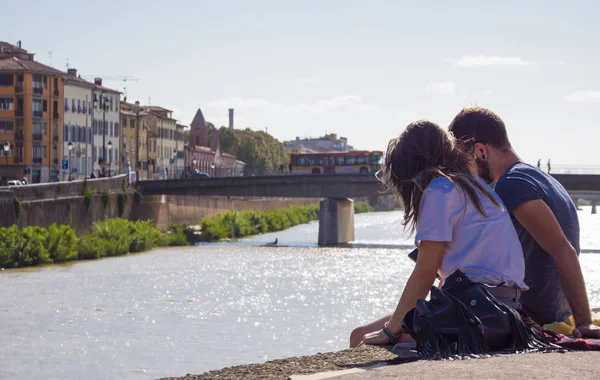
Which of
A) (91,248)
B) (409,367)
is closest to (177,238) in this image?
(91,248)

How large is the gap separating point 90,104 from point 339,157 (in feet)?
69.2


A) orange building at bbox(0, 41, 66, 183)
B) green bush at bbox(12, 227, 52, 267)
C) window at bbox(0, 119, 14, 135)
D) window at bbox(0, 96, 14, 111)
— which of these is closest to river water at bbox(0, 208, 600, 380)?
green bush at bbox(12, 227, 52, 267)

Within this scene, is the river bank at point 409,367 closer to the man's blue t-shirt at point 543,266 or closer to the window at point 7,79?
the man's blue t-shirt at point 543,266

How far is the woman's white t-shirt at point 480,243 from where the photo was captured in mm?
5336

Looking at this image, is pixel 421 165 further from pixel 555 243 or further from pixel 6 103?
pixel 6 103

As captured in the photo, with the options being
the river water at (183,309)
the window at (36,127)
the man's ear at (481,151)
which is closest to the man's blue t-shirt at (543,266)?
the man's ear at (481,151)

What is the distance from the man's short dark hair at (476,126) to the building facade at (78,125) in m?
76.6

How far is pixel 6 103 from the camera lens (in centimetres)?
7856

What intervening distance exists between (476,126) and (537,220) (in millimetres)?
545

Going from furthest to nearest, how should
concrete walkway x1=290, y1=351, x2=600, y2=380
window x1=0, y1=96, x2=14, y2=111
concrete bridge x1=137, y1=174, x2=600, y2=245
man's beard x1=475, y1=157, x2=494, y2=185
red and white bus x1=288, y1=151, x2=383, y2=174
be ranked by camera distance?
window x1=0, y1=96, x2=14, y2=111 < red and white bus x1=288, y1=151, x2=383, y2=174 < concrete bridge x1=137, y1=174, x2=600, y2=245 < man's beard x1=475, y1=157, x2=494, y2=185 < concrete walkway x1=290, y1=351, x2=600, y2=380

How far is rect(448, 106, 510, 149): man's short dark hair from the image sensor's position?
19.1 feet

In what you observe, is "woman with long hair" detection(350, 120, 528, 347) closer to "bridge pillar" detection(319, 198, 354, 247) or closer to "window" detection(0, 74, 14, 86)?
"bridge pillar" detection(319, 198, 354, 247)

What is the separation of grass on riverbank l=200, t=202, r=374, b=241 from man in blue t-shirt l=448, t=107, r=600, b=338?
5442 cm

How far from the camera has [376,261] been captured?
44.8 metres
